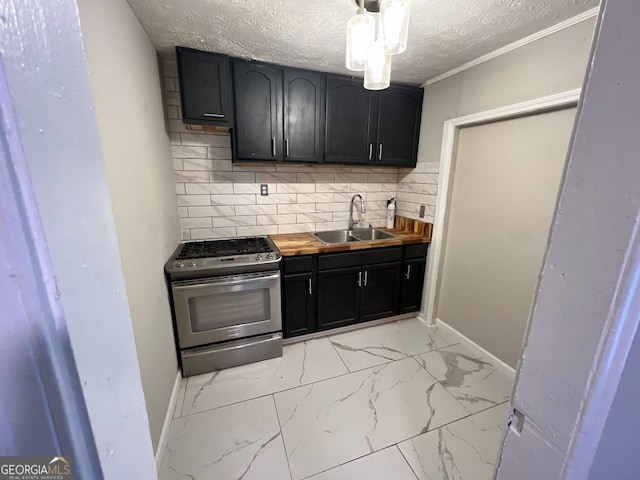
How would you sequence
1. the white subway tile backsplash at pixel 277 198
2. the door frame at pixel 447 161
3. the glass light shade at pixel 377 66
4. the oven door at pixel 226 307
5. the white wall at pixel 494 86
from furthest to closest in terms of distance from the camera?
the white subway tile backsplash at pixel 277 198
the oven door at pixel 226 307
the door frame at pixel 447 161
the white wall at pixel 494 86
the glass light shade at pixel 377 66

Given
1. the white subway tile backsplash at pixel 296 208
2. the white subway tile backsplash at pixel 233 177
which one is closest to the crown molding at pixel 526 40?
the white subway tile backsplash at pixel 296 208

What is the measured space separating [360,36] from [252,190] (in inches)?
60.9

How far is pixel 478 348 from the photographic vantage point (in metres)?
2.18

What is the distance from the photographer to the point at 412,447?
1.41m

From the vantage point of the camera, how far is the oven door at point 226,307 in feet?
5.85

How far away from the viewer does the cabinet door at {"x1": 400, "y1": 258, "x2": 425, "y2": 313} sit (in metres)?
2.50

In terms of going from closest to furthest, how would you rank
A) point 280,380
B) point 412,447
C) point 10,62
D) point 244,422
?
point 10,62 → point 412,447 → point 244,422 → point 280,380

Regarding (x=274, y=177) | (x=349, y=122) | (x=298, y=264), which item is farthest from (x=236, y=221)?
(x=349, y=122)

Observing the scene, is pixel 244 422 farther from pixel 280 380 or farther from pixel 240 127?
pixel 240 127

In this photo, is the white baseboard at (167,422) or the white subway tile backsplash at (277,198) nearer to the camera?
the white baseboard at (167,422)

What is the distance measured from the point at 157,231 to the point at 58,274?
1444 mm

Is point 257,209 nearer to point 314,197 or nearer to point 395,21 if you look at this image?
point 314,197

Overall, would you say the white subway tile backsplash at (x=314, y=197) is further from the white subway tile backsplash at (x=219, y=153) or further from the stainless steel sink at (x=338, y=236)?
the white subway tile backsplash at (x=219, y=153)

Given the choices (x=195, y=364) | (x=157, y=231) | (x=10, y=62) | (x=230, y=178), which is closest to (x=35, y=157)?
Result: (x=10, y=62)
